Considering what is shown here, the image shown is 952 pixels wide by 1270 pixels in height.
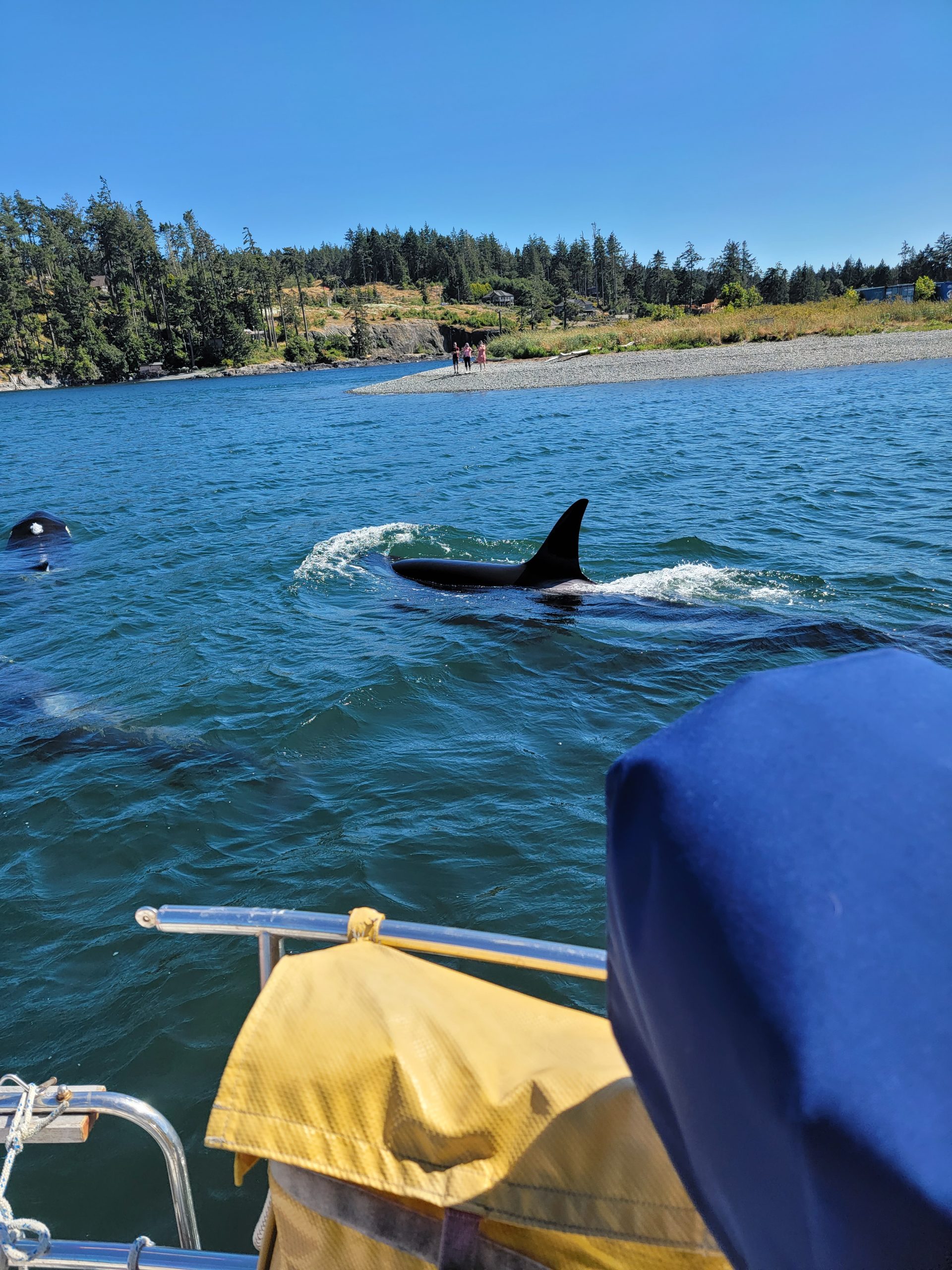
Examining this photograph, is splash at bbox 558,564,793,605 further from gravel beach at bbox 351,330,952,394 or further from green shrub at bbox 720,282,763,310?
green shrub at bbox 720,282,763,310

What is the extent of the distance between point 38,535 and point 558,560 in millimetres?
10917

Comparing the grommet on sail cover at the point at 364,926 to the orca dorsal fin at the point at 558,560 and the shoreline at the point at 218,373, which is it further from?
the shoreline at the point at 218,373

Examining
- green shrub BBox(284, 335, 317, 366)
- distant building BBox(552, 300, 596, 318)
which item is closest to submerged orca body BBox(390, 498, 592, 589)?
green shrub BBox(284, 335, 317, 366)

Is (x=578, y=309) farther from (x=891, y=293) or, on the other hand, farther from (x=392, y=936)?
(x=392, y=936)

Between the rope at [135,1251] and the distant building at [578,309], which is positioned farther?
the distant building at [578,309]

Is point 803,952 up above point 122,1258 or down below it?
above

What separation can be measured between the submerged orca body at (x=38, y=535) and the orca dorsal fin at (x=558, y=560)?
363 inches

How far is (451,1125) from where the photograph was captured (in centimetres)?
133

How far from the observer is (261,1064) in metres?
1.43

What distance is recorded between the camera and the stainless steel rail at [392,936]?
205 cm

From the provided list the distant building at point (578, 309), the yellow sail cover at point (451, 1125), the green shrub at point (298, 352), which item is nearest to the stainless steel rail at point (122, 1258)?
the yellow sail cover at point (451, 1125)

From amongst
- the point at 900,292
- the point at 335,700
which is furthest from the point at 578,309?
the point at 335,700

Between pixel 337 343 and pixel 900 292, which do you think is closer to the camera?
pixel 900 292

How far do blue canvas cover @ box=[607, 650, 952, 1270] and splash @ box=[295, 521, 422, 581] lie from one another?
11519 mm
